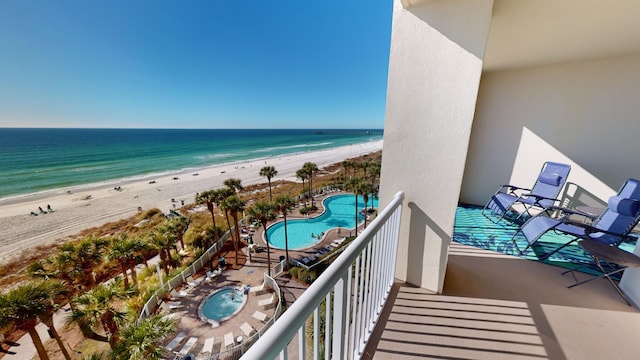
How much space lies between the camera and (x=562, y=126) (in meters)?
3.65

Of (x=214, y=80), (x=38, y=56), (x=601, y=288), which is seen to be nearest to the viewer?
(x=601, y=288)

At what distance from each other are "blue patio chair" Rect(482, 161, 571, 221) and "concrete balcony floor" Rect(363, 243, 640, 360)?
5.16ft

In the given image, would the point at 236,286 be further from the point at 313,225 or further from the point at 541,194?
the point at 541,194

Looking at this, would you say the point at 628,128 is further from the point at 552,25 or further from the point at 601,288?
the point at 601,288

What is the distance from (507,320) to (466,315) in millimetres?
278

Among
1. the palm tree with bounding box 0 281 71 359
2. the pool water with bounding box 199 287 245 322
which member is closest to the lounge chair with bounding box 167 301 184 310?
the pool water with bounding box 199 287 245 322

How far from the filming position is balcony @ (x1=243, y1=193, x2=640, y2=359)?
1.26 metres

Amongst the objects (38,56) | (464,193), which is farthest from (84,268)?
(38,56)

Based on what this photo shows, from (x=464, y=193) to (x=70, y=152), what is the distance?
49605 mm

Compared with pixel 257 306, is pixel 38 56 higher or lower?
higher

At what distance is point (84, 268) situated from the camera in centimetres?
755

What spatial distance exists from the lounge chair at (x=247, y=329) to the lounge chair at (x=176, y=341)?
168 centimetres

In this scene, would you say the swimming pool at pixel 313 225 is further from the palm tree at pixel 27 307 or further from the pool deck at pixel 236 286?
the palm tree at pixel 27 307

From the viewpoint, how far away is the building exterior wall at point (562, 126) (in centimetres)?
327
